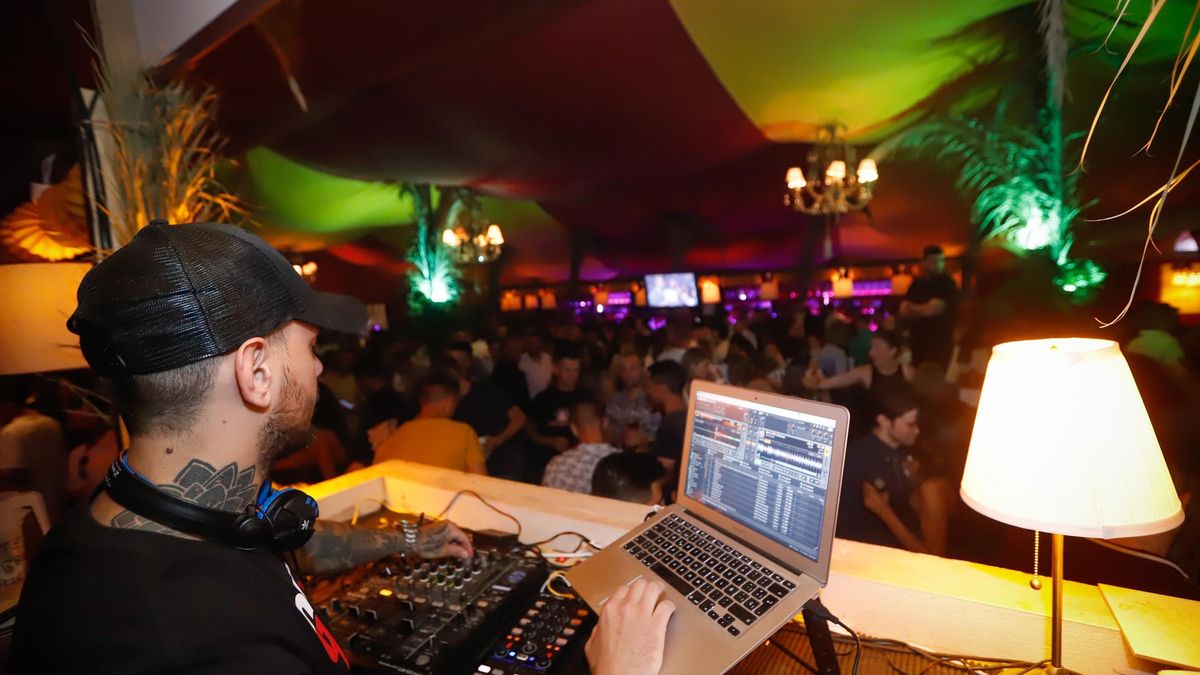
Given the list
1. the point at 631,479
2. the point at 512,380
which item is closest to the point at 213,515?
the point at 631,479

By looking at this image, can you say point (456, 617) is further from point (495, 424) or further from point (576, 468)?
point (495, 424)

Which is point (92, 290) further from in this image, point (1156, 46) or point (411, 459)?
point (1156, 46)

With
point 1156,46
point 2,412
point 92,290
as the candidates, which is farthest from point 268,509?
point 1156,46

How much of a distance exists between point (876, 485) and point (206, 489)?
229cm

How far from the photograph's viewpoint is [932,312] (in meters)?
4.11

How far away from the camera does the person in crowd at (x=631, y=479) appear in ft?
7.29

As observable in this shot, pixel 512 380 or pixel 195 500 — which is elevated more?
pixel 195 500

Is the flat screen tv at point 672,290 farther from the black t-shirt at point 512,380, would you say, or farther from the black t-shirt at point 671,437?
the black t-shirt at point 671,437

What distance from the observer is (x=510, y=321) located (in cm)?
575

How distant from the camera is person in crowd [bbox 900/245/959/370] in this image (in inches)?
157

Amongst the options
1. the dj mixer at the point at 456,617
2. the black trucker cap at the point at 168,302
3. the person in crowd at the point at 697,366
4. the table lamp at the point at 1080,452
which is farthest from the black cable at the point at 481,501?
the person in crowd at the point at 697,366

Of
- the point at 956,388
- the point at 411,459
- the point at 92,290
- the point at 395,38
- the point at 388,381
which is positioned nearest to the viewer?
the point at 92,290

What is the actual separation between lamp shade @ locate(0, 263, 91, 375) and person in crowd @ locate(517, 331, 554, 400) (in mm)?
3275

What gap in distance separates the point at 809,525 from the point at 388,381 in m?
4.53
